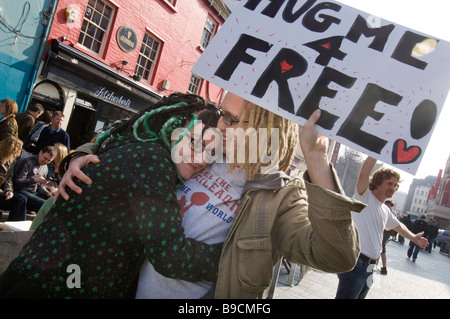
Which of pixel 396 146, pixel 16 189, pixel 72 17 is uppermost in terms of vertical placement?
pixel 72 17

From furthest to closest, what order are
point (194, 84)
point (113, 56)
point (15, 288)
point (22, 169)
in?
point (194, 84) → point (113, 56) → point (22, 169) → point (15, 288)

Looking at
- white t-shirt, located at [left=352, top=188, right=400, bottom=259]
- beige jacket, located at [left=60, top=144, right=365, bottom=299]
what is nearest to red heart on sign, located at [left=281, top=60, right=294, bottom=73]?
beige jacket, located at [left=60, top=144, right=365, bottom=299]

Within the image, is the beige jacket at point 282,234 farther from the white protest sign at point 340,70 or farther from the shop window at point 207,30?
the shop window at point 207,30

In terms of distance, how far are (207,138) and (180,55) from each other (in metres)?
11.9

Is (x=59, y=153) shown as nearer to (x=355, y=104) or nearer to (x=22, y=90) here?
(x=22, y=90)

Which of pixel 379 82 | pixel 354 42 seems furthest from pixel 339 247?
pixel 354 42

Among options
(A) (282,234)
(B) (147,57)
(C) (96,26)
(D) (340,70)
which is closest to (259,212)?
(A) (282,234)

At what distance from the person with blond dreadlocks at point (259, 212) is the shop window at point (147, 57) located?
10449mm

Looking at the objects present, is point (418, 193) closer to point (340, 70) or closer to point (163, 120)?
point (340, 70)

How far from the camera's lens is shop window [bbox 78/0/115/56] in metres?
9.12

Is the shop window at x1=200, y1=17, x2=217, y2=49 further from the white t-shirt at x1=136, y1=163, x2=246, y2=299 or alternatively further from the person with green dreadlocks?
→ the person with green dreadlocks

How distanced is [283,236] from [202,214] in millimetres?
361

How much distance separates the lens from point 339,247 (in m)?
1.21

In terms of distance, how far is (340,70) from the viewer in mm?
1460
